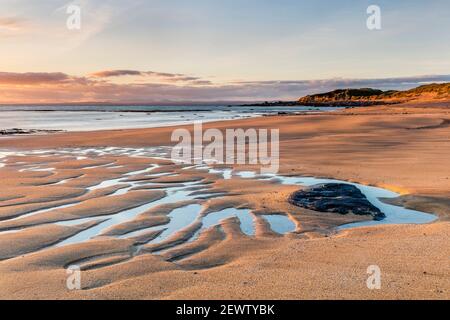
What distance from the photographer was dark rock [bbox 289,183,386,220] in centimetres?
699

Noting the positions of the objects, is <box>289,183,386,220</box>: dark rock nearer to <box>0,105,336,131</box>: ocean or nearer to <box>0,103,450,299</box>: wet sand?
<box>0,103,450,299</box>: wet sand

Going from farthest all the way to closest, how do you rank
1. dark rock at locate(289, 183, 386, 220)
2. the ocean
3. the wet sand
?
the ocean < dark rock at locate(289, 183, 386, 220) < the wet sand

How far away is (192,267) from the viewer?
475 centimetres

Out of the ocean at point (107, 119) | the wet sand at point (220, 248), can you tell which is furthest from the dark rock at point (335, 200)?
the ocean at point (107, 119)

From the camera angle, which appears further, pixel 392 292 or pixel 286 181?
pixel 286 181

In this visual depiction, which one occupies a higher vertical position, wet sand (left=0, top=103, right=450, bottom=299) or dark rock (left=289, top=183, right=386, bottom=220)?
dark rock (left=289, top=183, right=386, bottom=220)

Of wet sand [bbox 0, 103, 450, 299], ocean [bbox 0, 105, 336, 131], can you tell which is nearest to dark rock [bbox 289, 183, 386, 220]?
wet sand [bbox 0, 103, 450, 299]

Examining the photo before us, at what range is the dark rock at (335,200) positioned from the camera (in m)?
6.99

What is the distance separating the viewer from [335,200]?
23.9ft

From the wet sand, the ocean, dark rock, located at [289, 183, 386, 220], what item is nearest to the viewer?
the wet sand
